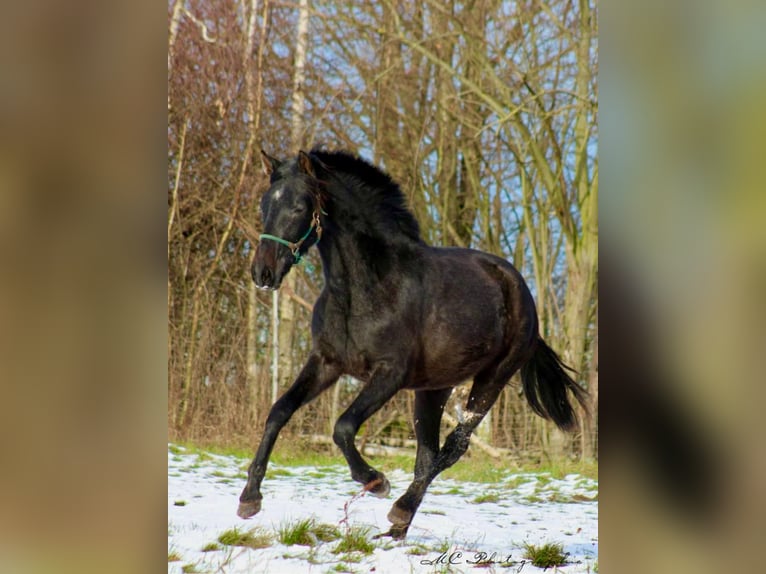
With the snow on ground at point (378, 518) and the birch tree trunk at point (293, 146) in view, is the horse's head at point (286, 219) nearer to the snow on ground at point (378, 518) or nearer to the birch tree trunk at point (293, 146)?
the snow on ground at point (378, 518)

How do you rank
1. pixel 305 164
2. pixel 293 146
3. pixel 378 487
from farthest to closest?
pixel 293 146
pixel 305 164
pixel 378 487

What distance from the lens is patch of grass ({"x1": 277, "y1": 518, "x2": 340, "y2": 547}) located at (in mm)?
3805

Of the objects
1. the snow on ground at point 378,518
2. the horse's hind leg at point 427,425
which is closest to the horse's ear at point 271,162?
the horse's hind leg at point 427,425

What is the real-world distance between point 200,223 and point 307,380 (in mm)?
3677

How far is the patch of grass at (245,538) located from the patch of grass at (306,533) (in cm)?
8

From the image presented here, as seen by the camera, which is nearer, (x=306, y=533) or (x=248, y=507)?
(x=248, y=507)

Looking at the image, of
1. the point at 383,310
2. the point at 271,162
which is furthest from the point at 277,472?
the point at 271,162

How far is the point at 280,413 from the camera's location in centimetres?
350

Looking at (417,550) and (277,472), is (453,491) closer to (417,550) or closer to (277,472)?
(277,472)

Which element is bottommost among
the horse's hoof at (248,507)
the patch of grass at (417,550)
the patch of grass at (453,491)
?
the patch of grass at (453,491)

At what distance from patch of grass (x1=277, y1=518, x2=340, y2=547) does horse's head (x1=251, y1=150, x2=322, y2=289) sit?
3.99 feet

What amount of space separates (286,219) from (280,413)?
0.85 metres

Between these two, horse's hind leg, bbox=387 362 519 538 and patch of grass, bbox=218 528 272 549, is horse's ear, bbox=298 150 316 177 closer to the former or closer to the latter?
horse's hind leg, bbox=387 362 519 538

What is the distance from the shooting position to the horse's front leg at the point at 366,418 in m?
3.48
